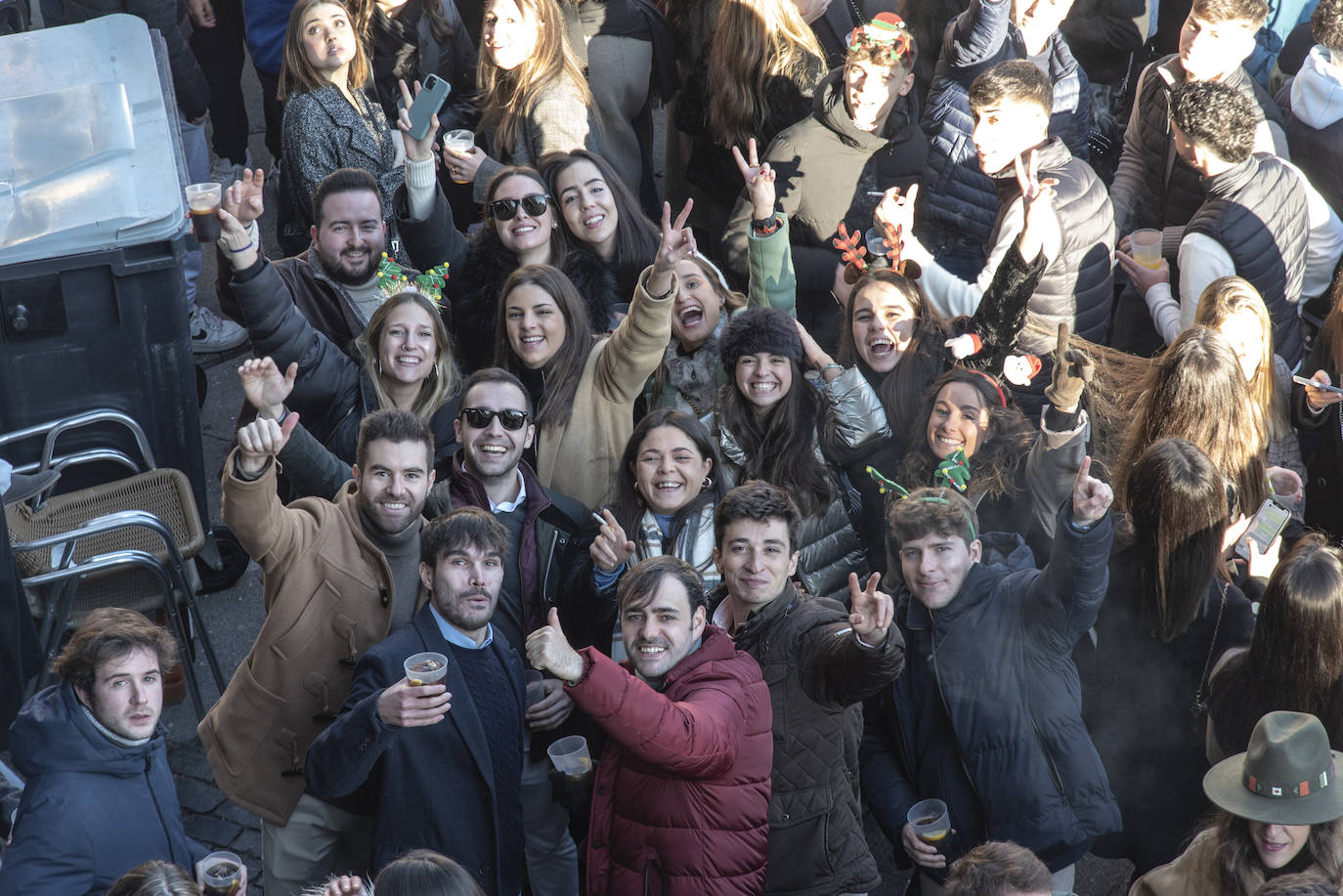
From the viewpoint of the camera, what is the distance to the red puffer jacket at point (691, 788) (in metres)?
3.70

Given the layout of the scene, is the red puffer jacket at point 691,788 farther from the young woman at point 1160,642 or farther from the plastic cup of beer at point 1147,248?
the plastic cup of beer at point 1147,248

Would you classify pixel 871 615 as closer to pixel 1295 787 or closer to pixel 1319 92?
pixel 1295 787

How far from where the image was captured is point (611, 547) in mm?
4469

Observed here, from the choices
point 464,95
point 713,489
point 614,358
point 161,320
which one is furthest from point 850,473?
point 464,95

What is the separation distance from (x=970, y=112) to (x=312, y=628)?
336 cm

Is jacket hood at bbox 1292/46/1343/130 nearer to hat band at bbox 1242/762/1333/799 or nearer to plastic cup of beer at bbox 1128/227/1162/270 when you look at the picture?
plastic cup of beer at bbox 1128/227/1162/270

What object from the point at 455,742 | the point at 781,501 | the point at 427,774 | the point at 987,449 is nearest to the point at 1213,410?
the point at 987,449

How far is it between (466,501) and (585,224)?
5.05 ft

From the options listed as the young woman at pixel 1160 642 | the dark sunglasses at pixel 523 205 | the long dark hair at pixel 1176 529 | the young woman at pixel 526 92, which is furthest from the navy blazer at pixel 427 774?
the young woman at pixel 526 92

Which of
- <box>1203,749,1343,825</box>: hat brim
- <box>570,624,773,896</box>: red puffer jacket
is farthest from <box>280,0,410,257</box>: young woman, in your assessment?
<box>1203,749,1343,825</box>: hat brim

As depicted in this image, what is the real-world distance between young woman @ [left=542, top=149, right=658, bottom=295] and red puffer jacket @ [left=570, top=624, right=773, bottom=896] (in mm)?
2257

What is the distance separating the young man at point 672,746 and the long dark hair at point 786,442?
40.2 inches

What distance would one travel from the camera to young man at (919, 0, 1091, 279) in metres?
5.83

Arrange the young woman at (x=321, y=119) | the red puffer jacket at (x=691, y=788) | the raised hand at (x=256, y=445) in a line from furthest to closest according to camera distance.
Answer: the young woman at (x=321, y=119) < the raised hand at (x=256, y=445) < the red puffer jacket at (x=691, y=788)
